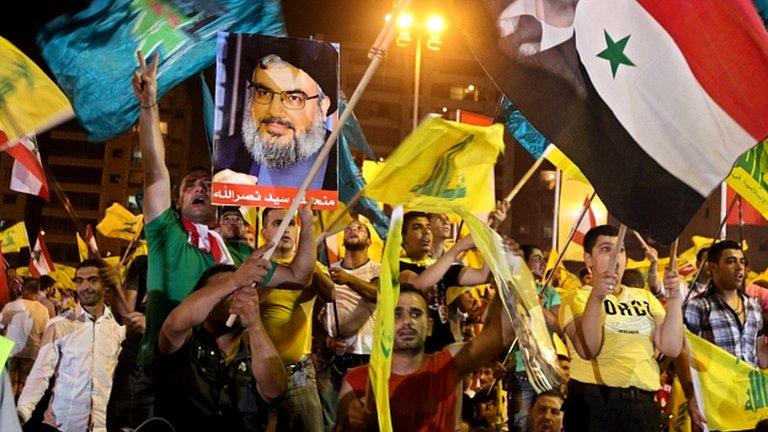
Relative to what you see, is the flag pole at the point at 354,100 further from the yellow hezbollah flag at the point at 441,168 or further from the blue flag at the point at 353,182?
the blue flag at the point at 353,182

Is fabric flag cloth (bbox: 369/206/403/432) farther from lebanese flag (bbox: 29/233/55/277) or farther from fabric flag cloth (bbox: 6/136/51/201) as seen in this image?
lebanese flag (bbox: 29/233/55/277)

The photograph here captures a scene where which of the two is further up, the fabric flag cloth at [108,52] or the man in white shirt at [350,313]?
the fabric flag cloth at [108,52]

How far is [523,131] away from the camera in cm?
1026

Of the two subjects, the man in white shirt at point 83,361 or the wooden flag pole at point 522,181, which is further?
the man in white shirt at point 83,361

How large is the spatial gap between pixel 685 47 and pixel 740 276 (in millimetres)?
3733

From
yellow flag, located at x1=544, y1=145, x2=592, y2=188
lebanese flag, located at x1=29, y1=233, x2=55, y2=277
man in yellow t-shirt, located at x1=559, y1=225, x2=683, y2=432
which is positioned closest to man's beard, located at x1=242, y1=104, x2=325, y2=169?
man in yellow t-shirt, located at x1=559, y1=225, x2=683, y2=432

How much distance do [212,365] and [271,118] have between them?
213 cm

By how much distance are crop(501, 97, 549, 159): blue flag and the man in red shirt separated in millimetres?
4487

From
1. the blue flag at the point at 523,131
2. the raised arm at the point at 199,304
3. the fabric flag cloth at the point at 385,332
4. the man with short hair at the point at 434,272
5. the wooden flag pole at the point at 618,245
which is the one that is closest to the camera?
the fabric flag cloth at the point at 385,332

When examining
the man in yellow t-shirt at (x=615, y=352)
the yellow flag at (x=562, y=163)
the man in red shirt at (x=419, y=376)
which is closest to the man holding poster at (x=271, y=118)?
the man in red shirt at (x=419, y=376)

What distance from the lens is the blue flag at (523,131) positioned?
9.91 meters

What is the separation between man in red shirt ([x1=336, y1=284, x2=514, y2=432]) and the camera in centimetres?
545

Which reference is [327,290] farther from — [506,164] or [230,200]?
[506,164]

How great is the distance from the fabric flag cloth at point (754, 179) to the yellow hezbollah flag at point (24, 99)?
14.8ft
